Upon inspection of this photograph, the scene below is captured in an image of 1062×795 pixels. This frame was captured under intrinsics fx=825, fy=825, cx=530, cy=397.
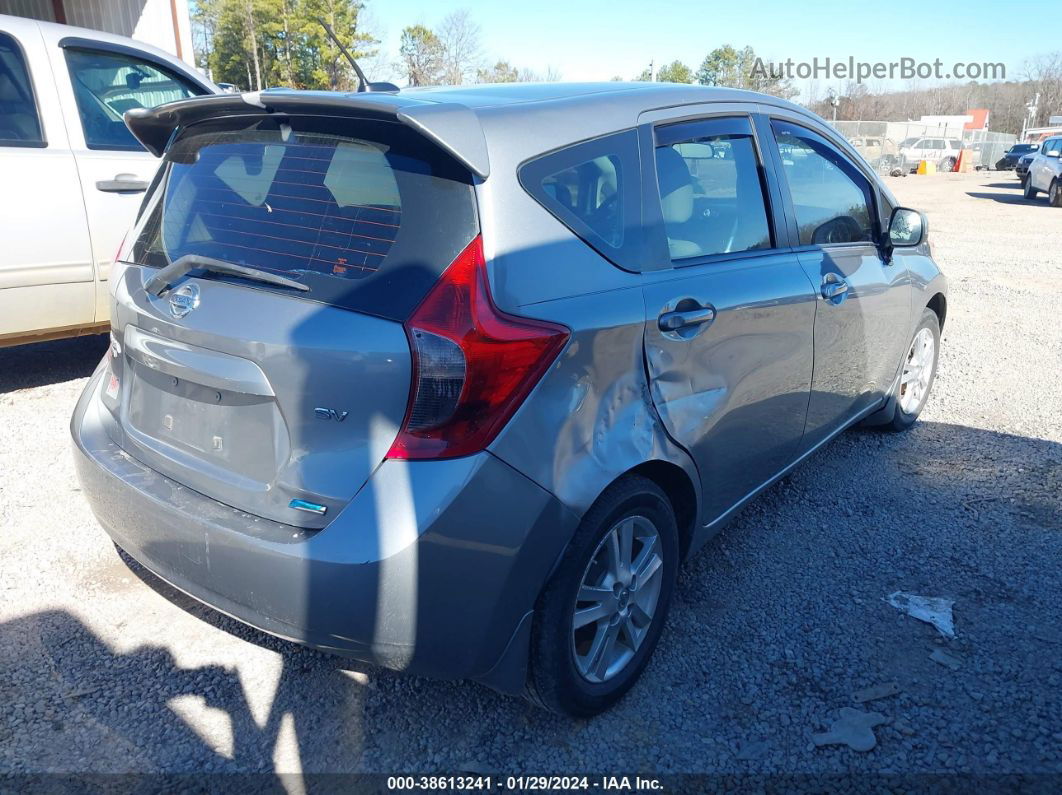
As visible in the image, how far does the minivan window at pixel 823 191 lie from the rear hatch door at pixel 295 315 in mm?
1841

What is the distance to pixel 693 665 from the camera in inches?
108

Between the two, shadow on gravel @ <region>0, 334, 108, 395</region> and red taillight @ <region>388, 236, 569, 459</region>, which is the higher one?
red taillight @ <region>388, 236, 569, 459</region>

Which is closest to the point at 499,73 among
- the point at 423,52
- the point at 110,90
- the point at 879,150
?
the point at 423,52

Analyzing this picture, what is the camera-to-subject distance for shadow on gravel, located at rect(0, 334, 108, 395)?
5293mm

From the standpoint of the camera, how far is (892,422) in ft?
15.6

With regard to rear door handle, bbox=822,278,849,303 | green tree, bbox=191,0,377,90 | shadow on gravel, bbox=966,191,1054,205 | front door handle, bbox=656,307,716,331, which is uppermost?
green tree, bbox=191,0,377,90

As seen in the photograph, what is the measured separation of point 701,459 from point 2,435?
12.3 feet

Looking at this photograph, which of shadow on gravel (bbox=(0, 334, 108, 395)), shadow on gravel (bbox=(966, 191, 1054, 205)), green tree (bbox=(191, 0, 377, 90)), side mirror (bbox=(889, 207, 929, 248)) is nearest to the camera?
side mirror (bbox=(889, 207, 929, 248))

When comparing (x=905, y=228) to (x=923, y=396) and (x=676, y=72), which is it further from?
(x=676, y=72)

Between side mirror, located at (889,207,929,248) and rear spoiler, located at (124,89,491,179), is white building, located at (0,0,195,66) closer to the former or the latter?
rear spoiler, located at (124,89,491,179)

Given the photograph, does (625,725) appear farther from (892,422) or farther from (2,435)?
(2,435)

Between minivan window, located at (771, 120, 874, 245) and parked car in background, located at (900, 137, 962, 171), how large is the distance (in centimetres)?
4218

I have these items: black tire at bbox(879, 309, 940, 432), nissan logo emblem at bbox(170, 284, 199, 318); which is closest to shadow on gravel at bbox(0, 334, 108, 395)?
nissan logo emblem at bbox(170, 284, 199, 318)

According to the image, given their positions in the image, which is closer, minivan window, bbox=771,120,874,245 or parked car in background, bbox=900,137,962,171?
minivan window, bbox=771,120,874,245
